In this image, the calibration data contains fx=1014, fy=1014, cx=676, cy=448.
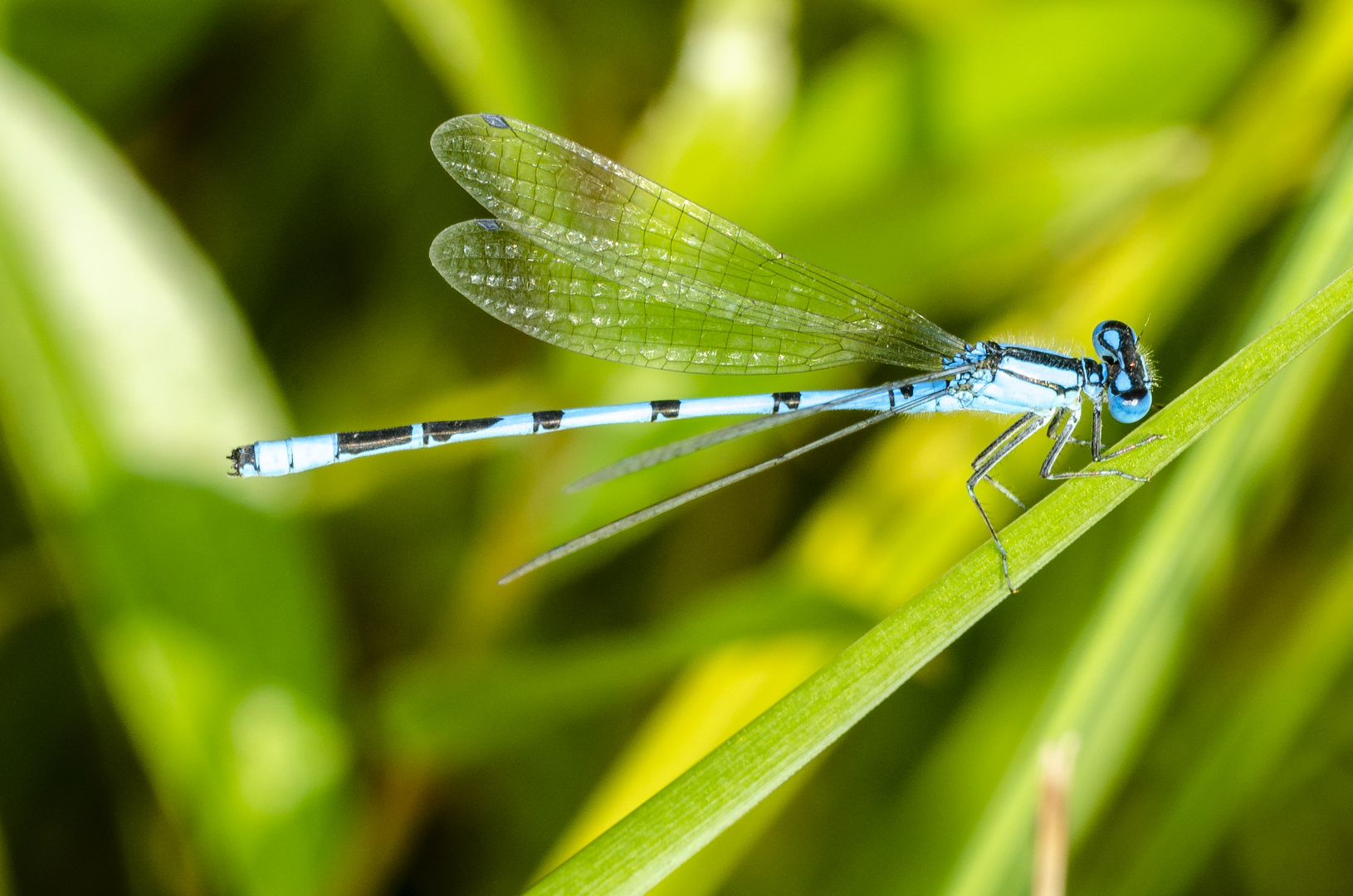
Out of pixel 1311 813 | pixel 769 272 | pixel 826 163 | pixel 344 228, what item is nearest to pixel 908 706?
pixel 1311 813

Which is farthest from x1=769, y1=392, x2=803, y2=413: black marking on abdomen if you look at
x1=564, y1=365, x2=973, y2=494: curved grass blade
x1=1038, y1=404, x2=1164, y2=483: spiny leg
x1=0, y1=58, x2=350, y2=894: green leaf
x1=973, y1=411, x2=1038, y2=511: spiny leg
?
x1=0, y1=58, x2=350, y2=894: green leaf

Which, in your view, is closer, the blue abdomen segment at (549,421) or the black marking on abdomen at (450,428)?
the blue abdomen segment at (549,421)

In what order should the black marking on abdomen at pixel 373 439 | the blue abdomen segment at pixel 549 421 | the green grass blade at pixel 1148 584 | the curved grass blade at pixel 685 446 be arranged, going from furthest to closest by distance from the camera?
the black marking on abdomen at pixel 373 439 < the blue abdomen segment at pixel 549 421 < the curved grass blade at pixel 685 446 < the green grass blade at pixel 1148 584

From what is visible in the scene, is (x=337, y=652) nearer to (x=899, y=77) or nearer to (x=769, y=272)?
(x=769, y=272)

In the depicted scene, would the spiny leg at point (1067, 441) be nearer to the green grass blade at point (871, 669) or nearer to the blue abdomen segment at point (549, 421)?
the green grass blade at point (871, 669)

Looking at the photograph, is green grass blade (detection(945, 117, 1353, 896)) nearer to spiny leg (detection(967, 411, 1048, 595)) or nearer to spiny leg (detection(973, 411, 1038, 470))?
spiny leg (detection(967, 411, 1048, 595))

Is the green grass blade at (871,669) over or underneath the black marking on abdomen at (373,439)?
underneath

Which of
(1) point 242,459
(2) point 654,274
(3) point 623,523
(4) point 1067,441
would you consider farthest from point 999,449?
(1) point 242,459

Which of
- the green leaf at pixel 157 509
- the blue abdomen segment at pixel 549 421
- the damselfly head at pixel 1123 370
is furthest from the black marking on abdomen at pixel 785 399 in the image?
the green leaf at pixel 157 509
